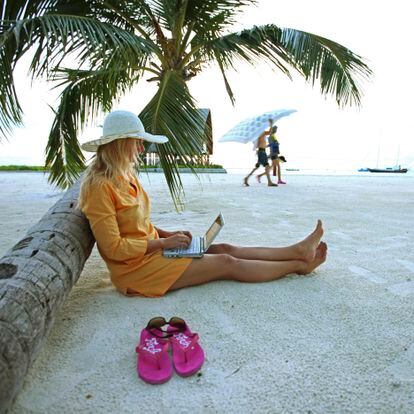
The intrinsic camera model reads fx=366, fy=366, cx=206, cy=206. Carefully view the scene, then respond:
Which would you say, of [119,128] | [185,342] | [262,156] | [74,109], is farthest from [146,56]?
[262,156]

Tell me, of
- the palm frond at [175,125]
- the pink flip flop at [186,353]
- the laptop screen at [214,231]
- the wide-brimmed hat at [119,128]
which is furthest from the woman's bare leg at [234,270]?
the palm frond at [175,125]

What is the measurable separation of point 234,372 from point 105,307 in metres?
1.00

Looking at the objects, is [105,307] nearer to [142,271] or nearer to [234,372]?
[142,271]

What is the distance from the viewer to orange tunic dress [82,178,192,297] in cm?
218

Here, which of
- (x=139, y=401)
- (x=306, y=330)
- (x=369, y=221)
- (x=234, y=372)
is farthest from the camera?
(x=369, y=221)

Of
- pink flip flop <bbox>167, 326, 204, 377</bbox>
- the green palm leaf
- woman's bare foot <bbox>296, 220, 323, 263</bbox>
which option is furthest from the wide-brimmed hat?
the green palm leaf

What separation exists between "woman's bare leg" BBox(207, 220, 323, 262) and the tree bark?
1.00 meters

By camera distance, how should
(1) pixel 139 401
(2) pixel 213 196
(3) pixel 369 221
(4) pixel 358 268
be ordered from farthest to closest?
(2) pixel 213 196 → (3) pixel 369 221 → (4) pixel 358 268 → (1) pixel 139 401

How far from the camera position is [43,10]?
4.46 meters

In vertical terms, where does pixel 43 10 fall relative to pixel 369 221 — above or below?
above

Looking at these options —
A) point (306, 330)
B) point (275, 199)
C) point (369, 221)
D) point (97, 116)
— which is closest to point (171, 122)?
point (97, 116)

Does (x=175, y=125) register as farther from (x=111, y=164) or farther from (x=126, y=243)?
(x=126, y=243)

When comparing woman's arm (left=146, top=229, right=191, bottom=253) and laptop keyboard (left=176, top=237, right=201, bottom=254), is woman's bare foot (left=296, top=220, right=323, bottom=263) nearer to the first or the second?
laptop keyboard (left=176, top=237, right=201, bottom=254)

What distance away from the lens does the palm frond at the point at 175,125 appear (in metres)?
3.86
